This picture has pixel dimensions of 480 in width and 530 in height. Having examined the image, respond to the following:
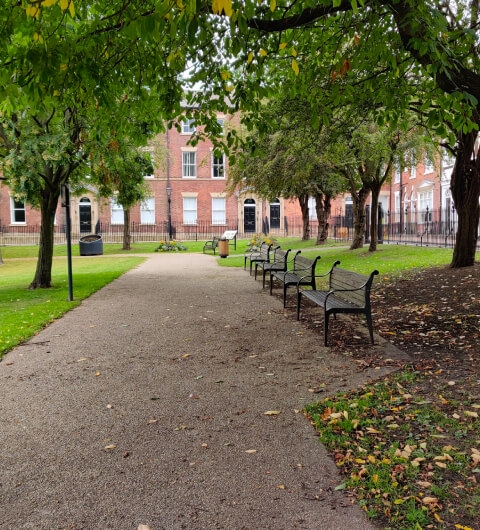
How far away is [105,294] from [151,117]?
18.0 ft

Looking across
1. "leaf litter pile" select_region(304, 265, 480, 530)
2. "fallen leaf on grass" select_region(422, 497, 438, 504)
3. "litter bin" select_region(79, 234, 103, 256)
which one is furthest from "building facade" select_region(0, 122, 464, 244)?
"fallen leaf on grass" select_region(422, 497, 438, 504)

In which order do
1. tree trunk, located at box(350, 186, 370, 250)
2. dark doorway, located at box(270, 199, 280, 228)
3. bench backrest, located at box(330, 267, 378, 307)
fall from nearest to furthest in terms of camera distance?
1. bench backrest, located at box(330, 267, 378, 307)
2. tree trunk, located at box(350, 186, 370, 250)
3. dark doorway, located at box(270, 199, 280, 228)

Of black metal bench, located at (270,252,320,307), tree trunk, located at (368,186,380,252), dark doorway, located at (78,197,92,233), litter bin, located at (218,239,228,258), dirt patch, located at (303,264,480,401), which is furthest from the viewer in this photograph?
dark doorway, located at (78,197,92,233)

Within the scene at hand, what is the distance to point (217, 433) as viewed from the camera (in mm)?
3977

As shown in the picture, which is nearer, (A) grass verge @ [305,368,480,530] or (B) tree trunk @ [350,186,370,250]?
(A) grass verge @ [305,368,480,530]

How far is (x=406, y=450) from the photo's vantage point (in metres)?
3.56

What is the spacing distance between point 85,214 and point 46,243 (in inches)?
1193

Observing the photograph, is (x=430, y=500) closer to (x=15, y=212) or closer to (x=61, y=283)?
(x=61, y=283)

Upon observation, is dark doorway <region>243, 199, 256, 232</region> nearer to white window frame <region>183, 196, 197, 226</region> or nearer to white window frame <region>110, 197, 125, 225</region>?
white window frame <region>183, 196, 197, 226</region>

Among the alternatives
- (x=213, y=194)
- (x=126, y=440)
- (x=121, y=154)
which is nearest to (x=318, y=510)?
(x=126, y=440)

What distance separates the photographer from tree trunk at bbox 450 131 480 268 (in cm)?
1183

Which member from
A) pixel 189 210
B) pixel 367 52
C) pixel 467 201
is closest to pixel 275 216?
pixel 189 210

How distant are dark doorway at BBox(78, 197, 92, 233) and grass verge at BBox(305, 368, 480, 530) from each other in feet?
134

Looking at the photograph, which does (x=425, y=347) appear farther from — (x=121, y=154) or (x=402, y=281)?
(x=121, y=154)
